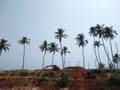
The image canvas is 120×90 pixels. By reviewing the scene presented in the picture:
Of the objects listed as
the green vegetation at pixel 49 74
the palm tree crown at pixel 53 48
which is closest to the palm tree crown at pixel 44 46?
the palm tree crown at pixel 53 48

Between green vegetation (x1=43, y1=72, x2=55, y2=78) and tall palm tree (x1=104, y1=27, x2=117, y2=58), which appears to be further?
tall palm tree (x1=104, y1=27, x2=117, y2=58)

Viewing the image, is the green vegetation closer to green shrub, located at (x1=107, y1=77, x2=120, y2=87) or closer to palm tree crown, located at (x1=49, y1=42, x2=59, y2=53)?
green shrub, located at (x1=107, y1=77, x2=120, y2=87)

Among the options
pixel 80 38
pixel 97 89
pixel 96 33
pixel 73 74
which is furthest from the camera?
pixel 80 38

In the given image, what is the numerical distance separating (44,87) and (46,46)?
44364 mm

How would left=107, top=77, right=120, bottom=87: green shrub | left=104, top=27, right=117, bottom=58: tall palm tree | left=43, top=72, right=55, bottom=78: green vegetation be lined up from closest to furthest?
left=107, top=77, right=120, bottom=87: green shrub < left=43, top=72, right=55, bottom=78: green vegetation < left=104, top=27, right=117, bottom=58: tall palm tree

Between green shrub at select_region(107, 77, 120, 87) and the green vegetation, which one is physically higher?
the green vegetation

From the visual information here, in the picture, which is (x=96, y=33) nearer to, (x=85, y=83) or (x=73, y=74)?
(x=73, y=74)

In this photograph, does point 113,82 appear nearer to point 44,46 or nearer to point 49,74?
point 49,74

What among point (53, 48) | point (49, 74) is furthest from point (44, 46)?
point (49, 74)

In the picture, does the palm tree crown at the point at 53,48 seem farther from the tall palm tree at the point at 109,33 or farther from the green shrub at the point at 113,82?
the green shrub at the point at 113,82

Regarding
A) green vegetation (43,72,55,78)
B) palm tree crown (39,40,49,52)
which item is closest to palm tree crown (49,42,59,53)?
palm tree crown (39,40,49,52)

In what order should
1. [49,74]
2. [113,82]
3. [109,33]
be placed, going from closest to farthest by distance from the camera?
[113,82] < [49,74] < [109,33]

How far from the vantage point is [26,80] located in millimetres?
32438

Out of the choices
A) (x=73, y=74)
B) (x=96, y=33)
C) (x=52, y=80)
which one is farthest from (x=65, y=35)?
(x=52, y=80)
